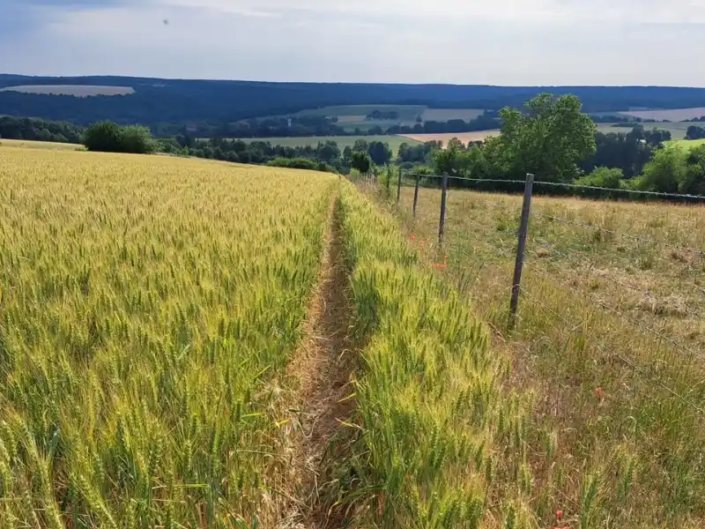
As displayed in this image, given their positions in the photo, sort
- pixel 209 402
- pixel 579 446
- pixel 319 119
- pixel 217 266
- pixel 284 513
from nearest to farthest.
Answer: pixel 209 402 < pixel 284 513 < pixel 579 446 < pixel 217 266 < pixel 319 119

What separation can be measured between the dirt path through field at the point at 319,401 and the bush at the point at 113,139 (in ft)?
230

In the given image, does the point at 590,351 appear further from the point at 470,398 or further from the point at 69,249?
the point at 69,249

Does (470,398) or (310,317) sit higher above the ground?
(470,398)

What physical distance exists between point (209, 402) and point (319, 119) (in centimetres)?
17161

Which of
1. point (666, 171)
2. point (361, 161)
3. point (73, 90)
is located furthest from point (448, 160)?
Answer: point (73, 90)

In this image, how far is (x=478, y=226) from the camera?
42.0 feet

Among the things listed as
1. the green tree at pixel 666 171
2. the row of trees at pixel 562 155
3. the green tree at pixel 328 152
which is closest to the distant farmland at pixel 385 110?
the green tree at pixel 328 152

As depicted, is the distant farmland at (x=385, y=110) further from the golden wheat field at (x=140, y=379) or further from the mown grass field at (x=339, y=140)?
the golden wheat field at (x=140, y=379)

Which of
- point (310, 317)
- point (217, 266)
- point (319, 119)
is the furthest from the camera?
point (319, 119)

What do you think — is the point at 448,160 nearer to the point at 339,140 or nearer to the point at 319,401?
the point at 339,140

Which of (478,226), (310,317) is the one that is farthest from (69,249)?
(478,226)

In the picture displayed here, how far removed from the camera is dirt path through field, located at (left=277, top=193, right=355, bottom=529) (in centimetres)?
224

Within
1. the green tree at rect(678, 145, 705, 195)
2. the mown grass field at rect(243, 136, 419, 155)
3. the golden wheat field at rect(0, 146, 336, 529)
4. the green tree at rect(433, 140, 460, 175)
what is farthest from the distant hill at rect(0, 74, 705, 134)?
the golden wheat field at rect(0, 146, 336, 529)

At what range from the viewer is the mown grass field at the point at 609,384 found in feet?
6.73
